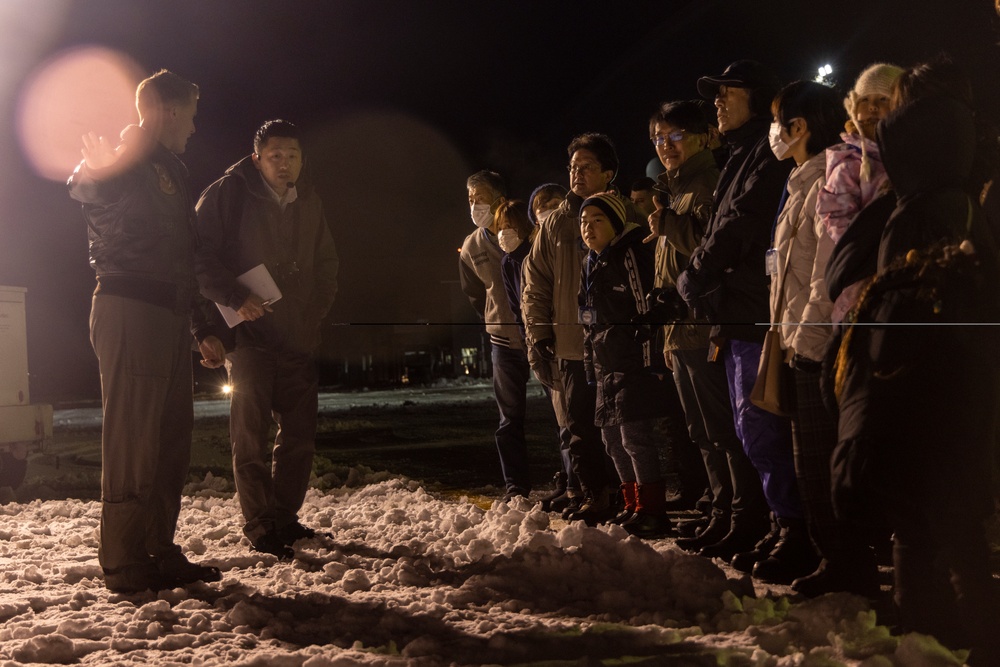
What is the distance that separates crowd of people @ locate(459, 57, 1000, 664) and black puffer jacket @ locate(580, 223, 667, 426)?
1cm

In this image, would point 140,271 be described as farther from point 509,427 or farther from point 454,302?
point 454,302

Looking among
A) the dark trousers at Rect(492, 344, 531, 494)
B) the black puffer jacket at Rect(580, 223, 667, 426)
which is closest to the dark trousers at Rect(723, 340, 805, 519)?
the black puffer jacket at Rect(580, 223, 667, 426)

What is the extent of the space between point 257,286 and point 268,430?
0.82 m

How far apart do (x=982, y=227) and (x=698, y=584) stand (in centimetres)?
182

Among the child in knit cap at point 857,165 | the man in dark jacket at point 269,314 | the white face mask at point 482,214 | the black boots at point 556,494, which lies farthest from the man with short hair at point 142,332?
the child in knit cap at point 857,165

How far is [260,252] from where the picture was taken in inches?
220

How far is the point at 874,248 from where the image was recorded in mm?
3365

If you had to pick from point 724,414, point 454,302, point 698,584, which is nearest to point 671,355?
point 724,414

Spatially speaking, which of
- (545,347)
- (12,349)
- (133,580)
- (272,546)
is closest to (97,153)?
(133,580)

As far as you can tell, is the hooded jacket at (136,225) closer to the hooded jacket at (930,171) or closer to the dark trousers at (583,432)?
the dark trousers at (583,432)

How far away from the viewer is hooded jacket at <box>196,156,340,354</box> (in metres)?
5.34

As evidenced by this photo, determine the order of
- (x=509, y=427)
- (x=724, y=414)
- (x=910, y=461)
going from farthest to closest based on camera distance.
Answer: (x=509, y=427), (x=724, y=414), (x=910, y=461)

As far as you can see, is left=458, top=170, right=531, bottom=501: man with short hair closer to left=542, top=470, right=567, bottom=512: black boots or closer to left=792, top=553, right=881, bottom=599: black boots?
left=542, top=470, right=567, bottom=512: black boots

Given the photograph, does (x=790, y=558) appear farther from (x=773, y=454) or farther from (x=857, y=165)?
(x=857, y=165)
